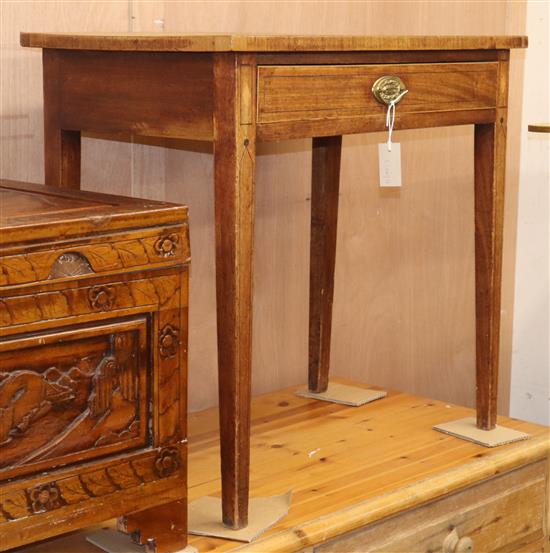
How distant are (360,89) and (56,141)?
448mm

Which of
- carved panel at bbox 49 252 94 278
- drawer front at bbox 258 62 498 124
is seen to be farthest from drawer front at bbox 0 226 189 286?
drawer front at bbox 258 62 498 124

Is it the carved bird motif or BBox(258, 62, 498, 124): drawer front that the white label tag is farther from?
the carved bird motif

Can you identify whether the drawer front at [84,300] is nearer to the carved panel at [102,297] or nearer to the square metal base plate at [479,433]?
the carved panel at [102,297]

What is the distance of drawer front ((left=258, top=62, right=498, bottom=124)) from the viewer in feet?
4.32

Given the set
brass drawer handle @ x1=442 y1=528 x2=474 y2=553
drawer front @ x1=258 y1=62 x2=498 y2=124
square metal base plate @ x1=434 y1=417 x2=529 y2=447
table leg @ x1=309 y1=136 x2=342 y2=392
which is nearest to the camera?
drawer front @ x1=258 y1=62 x2=498 y2=124

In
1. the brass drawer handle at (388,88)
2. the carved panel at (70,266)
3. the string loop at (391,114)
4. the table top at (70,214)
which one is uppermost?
the brass drawer handle at (388,88)

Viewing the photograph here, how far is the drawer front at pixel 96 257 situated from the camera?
108cm

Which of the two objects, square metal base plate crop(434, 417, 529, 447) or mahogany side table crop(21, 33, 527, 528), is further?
square metal base plate crop(434, 417, 529, 447)

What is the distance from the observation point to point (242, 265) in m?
1.31

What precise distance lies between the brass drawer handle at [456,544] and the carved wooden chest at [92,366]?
54 cm

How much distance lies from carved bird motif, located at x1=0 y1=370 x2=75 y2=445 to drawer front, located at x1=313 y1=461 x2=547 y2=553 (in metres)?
0.48

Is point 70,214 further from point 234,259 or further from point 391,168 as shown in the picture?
point 391,168

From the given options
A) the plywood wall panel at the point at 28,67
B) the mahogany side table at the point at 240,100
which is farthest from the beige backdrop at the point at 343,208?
the mahogany side table at the point at 240,100

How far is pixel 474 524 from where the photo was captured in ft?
5.55
